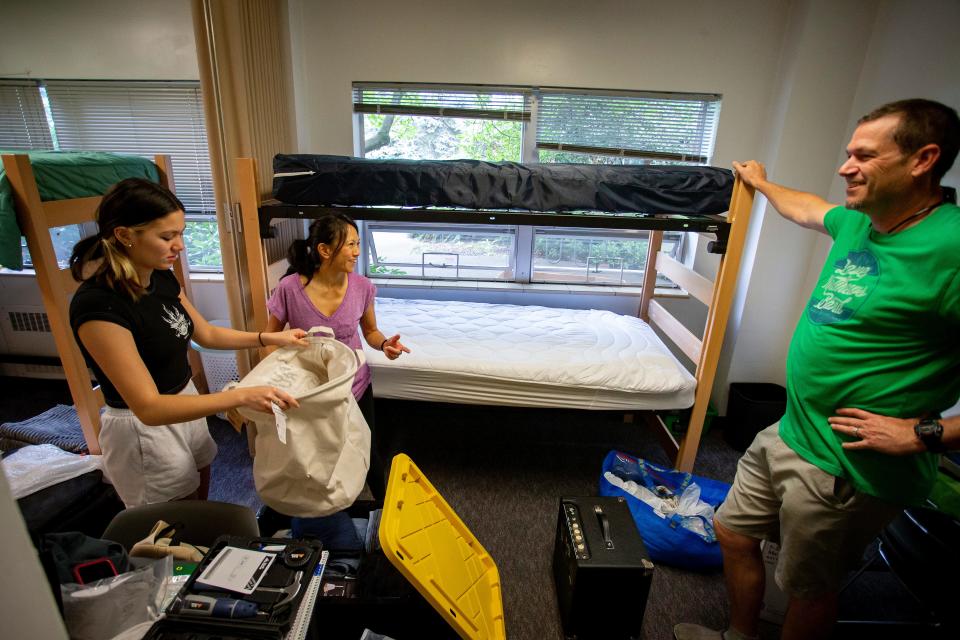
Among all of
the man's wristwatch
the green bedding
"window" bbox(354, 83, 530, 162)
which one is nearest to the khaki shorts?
the man's wristwatch

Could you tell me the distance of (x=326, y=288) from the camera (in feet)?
6.12

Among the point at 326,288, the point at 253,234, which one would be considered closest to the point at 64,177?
the point at 253,234

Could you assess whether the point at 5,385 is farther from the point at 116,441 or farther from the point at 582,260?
the point at 582,260

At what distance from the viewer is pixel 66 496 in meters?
1.91

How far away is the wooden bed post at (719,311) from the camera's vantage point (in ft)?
6.83

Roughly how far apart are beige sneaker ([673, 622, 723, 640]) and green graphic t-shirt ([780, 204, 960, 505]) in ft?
2.68

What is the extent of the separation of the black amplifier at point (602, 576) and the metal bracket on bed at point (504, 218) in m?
1.26

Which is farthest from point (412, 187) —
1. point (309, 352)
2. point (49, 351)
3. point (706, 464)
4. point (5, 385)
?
point (5, 385)

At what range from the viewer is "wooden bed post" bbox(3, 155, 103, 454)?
6.28ft

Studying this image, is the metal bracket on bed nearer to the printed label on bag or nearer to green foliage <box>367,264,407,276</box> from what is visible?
the printed label on bag

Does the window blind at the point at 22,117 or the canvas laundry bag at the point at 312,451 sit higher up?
the window blind at the point at 22,117

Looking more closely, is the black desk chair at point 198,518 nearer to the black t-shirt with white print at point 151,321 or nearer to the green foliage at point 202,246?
the black t-shirt with white print at point 151,321

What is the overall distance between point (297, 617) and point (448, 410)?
7.37 feet

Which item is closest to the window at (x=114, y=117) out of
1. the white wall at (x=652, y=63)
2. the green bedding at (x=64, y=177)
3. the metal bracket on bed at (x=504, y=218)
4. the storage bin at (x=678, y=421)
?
the green bedding at (x=64, y=177)
